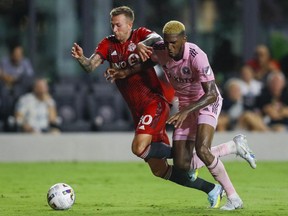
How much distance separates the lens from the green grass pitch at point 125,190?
1121cm

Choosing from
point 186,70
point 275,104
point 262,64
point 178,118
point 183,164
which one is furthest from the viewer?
point 262,64

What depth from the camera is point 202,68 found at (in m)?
11.1

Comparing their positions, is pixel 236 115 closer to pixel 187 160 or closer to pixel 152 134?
pixel 152 134

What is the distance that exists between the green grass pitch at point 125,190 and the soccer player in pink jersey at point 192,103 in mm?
472

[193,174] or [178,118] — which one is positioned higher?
[178,118]

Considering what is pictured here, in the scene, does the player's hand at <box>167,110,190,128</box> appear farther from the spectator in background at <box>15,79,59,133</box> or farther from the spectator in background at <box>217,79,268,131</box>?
the spectator in background at <box>217,79,268,131</box>

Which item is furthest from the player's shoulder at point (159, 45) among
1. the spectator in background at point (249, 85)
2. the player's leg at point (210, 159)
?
the spectator in background at point (249, 85)

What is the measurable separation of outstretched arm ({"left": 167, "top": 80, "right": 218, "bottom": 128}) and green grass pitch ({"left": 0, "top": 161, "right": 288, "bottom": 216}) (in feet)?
3.11

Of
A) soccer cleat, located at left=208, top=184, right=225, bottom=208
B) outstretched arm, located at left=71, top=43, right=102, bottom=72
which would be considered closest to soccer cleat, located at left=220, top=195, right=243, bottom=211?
soccer cleat, located at left=208, top=184, right=225, bottom=208

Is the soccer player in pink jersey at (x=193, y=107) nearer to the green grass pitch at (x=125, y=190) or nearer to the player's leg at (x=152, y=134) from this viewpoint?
the player's leg at (x=152, y=134)

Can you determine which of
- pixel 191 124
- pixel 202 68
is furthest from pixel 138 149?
pixel 202 68

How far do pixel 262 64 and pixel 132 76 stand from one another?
29.8 ft

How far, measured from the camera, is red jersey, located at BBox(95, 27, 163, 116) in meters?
11.9

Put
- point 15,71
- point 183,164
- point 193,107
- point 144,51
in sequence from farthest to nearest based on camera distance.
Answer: point 15,71
point 183,164
point 144,51
point 193,107
